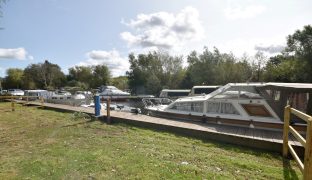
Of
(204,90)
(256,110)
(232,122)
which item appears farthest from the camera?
(204,90)

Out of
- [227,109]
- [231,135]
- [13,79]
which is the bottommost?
[231,135]

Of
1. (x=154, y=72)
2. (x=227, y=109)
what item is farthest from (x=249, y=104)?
(x=154, y=72)

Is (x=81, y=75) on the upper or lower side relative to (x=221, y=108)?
upper

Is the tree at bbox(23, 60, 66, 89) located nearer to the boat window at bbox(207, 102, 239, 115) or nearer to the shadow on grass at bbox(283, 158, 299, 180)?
the boat window at bbox(207, 102, 239, 115)

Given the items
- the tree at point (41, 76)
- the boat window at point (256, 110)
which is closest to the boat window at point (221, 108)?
the boat window at point (256, 110)

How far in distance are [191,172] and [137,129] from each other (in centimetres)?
496

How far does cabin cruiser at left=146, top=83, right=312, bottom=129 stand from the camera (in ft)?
30.4

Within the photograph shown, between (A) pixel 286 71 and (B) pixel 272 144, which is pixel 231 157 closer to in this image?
(B) pixel 272 144

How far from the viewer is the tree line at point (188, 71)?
3073 centimetres

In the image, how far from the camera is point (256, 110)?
1029 cm

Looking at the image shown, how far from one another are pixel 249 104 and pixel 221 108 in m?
1.41

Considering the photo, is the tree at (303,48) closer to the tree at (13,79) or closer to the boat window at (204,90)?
the boat window at (204,90)

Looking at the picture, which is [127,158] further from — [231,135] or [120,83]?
[120,83]

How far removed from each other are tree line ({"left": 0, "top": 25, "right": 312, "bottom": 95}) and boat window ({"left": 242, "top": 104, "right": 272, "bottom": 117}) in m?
15.7
